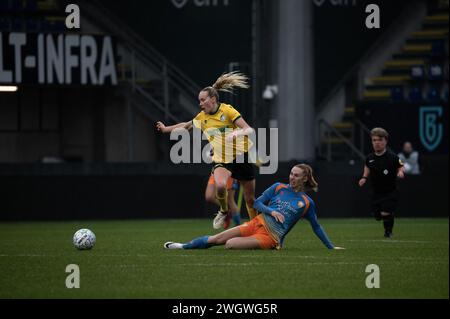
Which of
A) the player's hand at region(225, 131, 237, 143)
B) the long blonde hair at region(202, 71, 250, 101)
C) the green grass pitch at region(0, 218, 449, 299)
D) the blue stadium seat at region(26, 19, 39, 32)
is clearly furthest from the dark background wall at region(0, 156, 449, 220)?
the player's hand at region(225, 131, 237, 143)

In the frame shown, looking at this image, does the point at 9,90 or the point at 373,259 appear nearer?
the point at 373,259

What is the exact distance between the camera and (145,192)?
2522 centimetres

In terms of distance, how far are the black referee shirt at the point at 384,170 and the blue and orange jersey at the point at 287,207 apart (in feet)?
12.5

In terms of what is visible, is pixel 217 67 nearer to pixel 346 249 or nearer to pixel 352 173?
pixel 352 173

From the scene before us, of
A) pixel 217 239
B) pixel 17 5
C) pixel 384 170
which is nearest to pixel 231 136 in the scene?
pixel 217 239

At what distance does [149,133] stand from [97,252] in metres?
17.4

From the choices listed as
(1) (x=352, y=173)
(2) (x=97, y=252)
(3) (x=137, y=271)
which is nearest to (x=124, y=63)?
(1) (x=352, y=173)

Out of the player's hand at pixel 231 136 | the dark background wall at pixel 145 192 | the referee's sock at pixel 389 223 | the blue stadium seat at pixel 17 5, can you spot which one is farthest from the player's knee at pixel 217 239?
the blue stadium seat at pixel 17 5

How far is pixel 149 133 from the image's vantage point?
3117 centimetres

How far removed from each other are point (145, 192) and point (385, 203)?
947 cm

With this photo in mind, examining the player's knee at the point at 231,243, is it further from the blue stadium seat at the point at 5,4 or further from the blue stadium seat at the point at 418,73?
the blue stadium seat at the point at 418,73

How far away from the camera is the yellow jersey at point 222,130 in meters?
15.4

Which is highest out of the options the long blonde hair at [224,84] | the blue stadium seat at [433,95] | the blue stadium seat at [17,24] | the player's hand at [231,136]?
the blue stadium seat at [17,24]

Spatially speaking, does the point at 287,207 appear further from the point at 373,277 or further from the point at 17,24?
the point at 17,24
